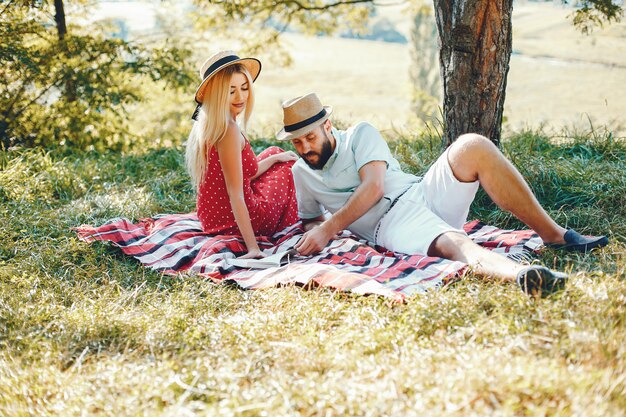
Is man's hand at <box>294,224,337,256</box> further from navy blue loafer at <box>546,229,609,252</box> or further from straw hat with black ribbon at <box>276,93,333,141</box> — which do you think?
navy blue loafer at <box>546,229,609,252</box>

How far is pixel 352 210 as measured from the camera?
3836 mm

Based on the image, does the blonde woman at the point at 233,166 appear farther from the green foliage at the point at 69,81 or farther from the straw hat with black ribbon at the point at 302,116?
the green foliage at the point at 69,81

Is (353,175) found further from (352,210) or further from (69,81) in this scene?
(69,81)

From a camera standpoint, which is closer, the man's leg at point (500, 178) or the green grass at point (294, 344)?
the green grass at point (294, 344)

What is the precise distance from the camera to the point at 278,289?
3.33m

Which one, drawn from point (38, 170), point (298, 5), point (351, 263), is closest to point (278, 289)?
point (351, 263)

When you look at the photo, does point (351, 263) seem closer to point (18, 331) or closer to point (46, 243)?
point (18, 331)

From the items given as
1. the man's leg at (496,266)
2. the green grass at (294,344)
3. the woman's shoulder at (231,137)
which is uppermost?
the woman's shoulder at (231,137)

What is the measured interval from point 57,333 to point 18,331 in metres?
0.21

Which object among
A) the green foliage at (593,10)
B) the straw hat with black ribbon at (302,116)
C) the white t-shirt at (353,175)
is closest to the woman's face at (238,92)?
the straw hat with black ribbon at (302,116)

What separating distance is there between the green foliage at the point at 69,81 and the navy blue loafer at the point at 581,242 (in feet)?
17.7

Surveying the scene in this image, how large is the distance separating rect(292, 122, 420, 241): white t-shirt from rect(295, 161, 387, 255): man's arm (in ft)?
0.34

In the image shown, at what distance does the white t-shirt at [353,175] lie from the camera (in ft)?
13.0

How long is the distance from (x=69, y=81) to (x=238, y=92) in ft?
13.5
